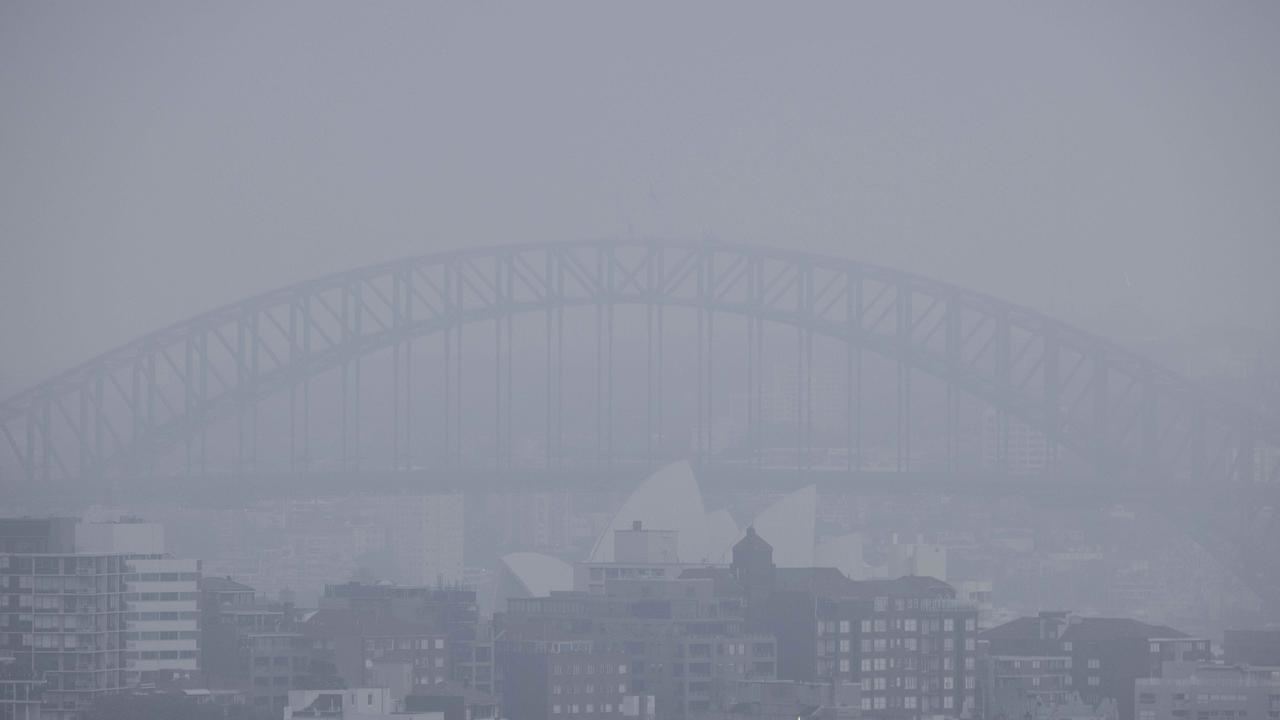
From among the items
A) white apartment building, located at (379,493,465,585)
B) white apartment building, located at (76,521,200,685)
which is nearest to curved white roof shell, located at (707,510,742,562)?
white apartment building, located at (76,521,200,685)

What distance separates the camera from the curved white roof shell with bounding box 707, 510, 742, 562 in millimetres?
93938

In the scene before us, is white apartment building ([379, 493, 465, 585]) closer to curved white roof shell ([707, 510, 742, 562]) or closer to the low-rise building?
curved white roof shell ([707, 510, 742, 562])

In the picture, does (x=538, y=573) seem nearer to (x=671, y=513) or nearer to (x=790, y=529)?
(x=671, y=513)

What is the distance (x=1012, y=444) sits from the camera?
460 feet

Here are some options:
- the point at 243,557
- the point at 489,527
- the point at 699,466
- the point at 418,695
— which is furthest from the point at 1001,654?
the point at 489,527

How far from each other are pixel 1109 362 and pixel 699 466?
36.7ft

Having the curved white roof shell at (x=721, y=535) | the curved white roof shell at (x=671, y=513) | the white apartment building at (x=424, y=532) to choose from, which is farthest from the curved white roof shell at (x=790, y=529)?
the white apartment building at (x=424, y=532)

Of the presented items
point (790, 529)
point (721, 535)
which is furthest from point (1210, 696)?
point (721, 535)

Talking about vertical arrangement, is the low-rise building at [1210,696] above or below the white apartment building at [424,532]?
below

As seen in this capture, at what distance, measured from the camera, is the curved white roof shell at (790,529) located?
95438 mm

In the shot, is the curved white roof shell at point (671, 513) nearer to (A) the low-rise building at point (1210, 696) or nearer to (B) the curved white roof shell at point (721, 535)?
(B) the curved white roof shell at point (721, 535)

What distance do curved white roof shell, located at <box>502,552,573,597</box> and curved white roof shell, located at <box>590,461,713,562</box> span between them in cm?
77

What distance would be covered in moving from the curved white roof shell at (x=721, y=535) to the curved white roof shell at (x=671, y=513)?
13 centimetres

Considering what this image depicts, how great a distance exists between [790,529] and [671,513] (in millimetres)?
2971
